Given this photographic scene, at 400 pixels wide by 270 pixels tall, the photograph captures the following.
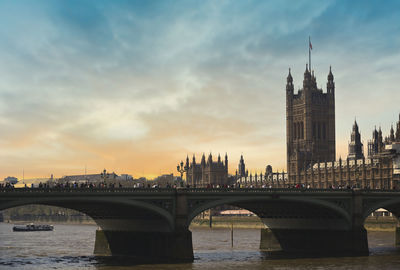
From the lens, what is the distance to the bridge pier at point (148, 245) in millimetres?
64250

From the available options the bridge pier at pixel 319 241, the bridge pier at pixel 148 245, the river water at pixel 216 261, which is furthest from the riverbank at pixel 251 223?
the bridge pier at pixel 148 245

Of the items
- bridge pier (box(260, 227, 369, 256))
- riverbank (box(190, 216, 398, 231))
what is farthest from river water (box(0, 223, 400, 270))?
riverbank (box(190, 216, 398, 231))

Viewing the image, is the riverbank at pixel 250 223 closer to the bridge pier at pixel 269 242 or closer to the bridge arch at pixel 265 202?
the bridge pier at pixel 269 242

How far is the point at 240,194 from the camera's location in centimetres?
6912

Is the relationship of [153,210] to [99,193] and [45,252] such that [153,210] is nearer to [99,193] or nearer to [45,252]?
[99,193]

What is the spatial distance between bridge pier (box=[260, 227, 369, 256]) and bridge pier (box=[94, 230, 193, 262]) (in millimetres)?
16611

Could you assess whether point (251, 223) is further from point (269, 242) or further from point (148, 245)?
point (148, 245)

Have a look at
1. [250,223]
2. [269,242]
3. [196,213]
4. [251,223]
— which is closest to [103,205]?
[196,213]

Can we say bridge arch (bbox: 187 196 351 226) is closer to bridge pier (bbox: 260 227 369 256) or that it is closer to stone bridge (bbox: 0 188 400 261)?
stone bridge (bbox: 0 188 400 261)

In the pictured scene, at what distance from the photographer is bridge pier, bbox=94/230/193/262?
2530 inches

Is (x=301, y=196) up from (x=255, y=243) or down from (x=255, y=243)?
up

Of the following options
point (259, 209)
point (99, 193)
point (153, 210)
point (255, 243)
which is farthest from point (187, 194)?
point (255, 243)

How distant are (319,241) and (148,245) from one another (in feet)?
68.1

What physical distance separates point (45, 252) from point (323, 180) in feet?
383
